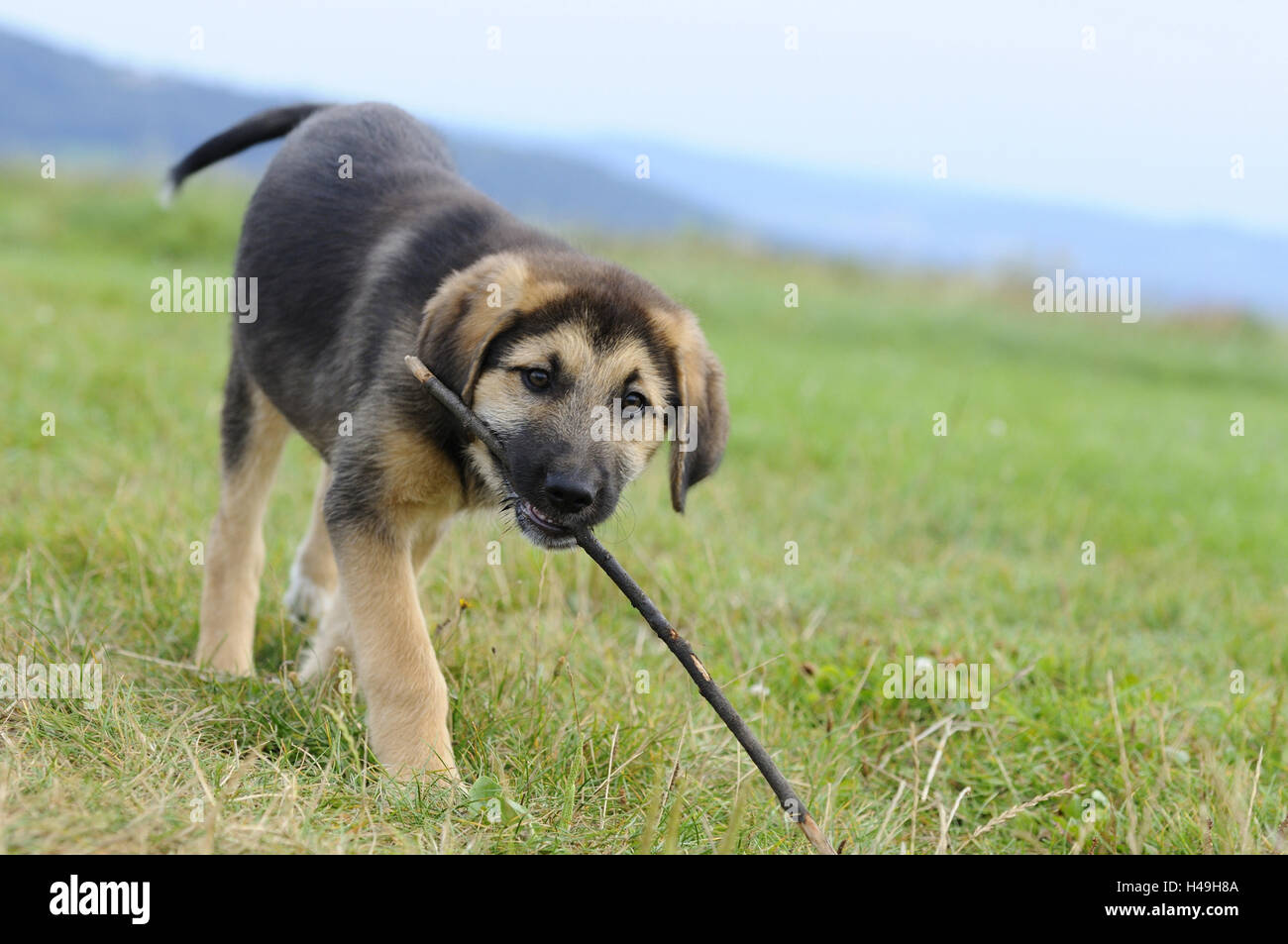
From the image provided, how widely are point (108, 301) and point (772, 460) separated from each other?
555cm

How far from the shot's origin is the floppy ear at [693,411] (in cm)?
345

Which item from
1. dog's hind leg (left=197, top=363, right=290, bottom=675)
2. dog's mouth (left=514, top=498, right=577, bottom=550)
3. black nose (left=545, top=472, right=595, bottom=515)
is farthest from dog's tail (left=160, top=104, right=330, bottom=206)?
black nose (left=545, top=472, right=595, bottom=515)

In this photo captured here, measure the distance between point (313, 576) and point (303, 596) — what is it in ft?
0.27

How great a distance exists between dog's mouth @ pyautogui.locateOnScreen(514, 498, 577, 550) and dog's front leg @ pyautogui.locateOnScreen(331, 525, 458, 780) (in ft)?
1.22

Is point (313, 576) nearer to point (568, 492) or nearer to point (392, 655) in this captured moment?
point (392, 655)

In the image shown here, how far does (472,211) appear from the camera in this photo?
3.76m

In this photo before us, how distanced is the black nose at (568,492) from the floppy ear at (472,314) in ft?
1.29

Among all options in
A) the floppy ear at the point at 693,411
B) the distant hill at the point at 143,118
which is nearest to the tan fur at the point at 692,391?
the floppy ear at the point at 693,411

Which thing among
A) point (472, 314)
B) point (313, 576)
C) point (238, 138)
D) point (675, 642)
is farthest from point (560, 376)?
point (238, 138)

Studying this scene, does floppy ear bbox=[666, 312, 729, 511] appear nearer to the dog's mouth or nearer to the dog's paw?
the dog's mouth

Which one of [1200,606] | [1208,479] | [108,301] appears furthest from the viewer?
[108,301]

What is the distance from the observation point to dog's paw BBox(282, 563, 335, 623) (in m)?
4.41
